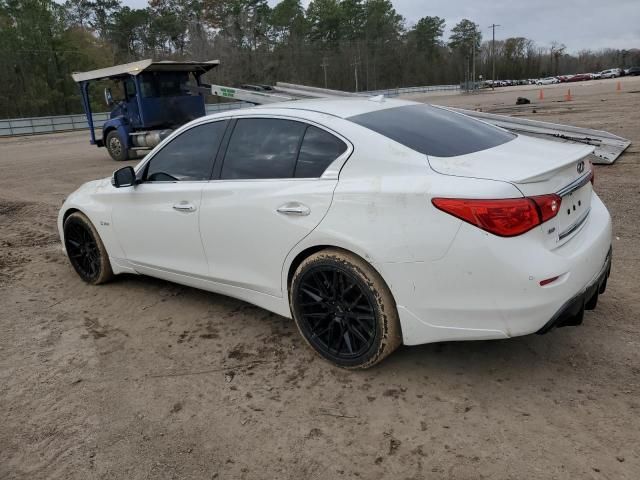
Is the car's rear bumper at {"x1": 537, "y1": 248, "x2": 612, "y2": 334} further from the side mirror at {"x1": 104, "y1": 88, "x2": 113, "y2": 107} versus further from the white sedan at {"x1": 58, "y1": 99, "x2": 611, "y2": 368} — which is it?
the side mirror at {"x1": 104, "y1": 88, "x2": 113, "y2": 107}

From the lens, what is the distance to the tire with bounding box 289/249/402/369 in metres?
2.98

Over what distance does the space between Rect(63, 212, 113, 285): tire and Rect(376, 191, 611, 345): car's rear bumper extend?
120 inches

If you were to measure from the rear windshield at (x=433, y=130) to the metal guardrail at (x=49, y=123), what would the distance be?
113ft

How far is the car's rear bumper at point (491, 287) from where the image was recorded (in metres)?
2.61

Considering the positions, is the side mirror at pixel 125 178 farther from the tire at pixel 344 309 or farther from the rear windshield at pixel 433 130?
the rear windshield at pixel 433 130

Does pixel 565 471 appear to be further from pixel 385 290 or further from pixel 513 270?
pixel 385 290

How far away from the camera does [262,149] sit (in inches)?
142

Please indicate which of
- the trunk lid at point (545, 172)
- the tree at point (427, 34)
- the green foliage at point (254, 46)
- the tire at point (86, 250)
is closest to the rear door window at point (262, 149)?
Result: the trunk lid at point (545, 172)

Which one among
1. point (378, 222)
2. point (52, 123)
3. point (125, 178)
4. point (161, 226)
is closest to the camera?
point (378, 222)

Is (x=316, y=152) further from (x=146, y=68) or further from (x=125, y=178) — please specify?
(x=146, y=68)

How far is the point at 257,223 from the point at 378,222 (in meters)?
0.90

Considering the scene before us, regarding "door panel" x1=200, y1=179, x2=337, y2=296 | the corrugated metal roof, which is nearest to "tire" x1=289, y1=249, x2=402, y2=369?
"door panel" x1=200, y1=179, x2=337, y2=296

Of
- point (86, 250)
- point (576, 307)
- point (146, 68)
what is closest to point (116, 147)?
point (146, 68)

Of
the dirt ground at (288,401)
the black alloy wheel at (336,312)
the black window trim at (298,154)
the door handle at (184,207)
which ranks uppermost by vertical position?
the black window trim at (298,154)
